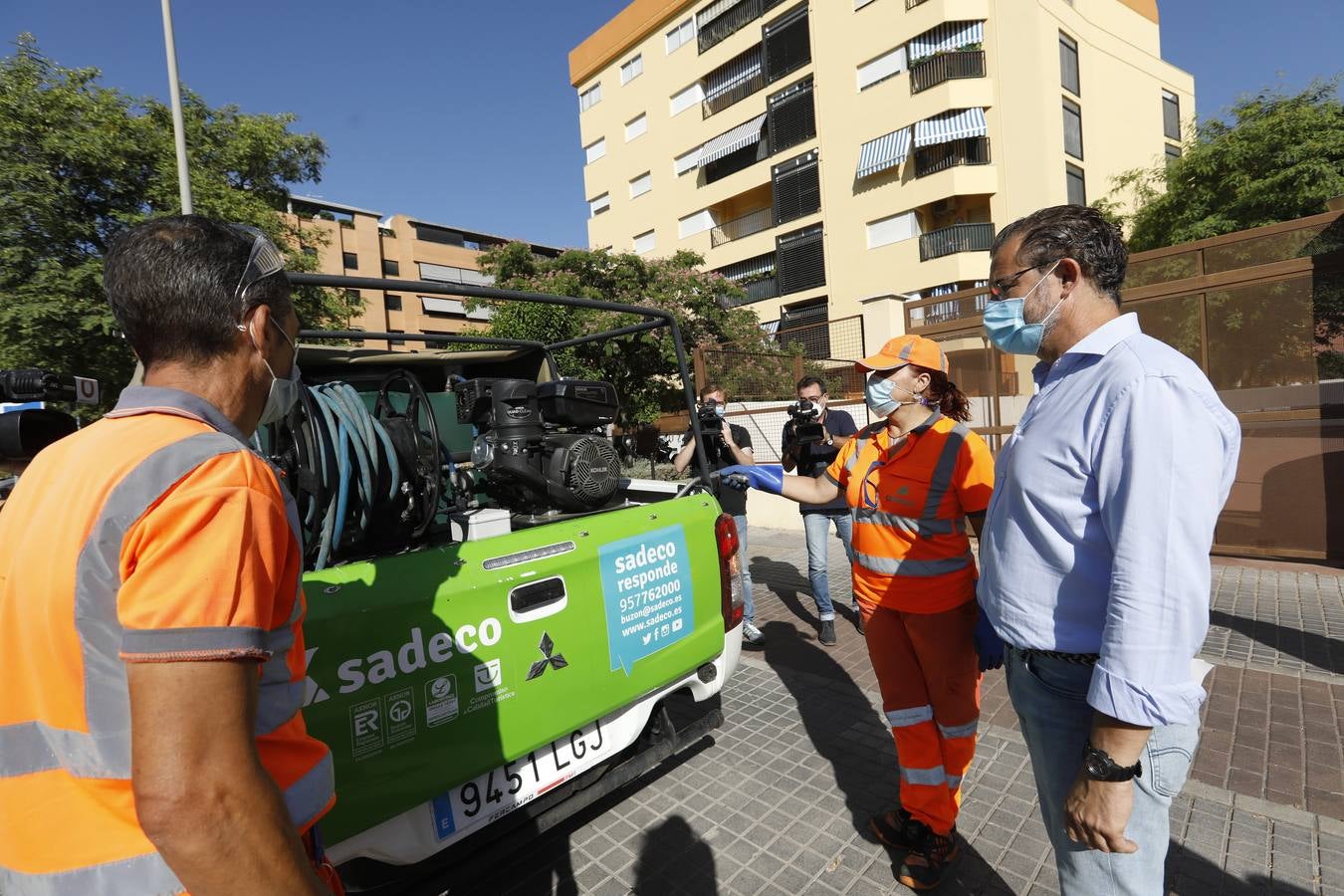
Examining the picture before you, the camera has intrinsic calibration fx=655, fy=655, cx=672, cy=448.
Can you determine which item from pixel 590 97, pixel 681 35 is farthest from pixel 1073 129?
pixel 590 97

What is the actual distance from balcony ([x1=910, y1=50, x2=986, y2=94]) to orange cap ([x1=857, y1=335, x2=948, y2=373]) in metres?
23.3

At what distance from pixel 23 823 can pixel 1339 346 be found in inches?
321

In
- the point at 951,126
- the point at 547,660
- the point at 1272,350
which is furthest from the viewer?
the point at 951,126

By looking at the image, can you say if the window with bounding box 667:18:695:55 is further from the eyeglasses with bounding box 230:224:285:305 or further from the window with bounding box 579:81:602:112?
the eyeglasses with bounding box 230:224:285:305

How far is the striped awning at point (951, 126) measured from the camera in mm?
21031

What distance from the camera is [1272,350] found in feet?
19.4

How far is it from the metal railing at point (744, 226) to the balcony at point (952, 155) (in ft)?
23.3

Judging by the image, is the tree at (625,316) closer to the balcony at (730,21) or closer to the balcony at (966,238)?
the balcony at (966,238)

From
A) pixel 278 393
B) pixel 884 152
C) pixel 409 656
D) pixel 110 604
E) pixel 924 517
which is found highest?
pixel 884 152

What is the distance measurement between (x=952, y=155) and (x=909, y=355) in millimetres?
23089

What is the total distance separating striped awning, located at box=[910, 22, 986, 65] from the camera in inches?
833

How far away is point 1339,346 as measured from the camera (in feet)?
18.2

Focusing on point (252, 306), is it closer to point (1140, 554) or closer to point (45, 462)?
point (45, 462)

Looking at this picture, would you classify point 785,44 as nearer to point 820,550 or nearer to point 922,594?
point 820,550
